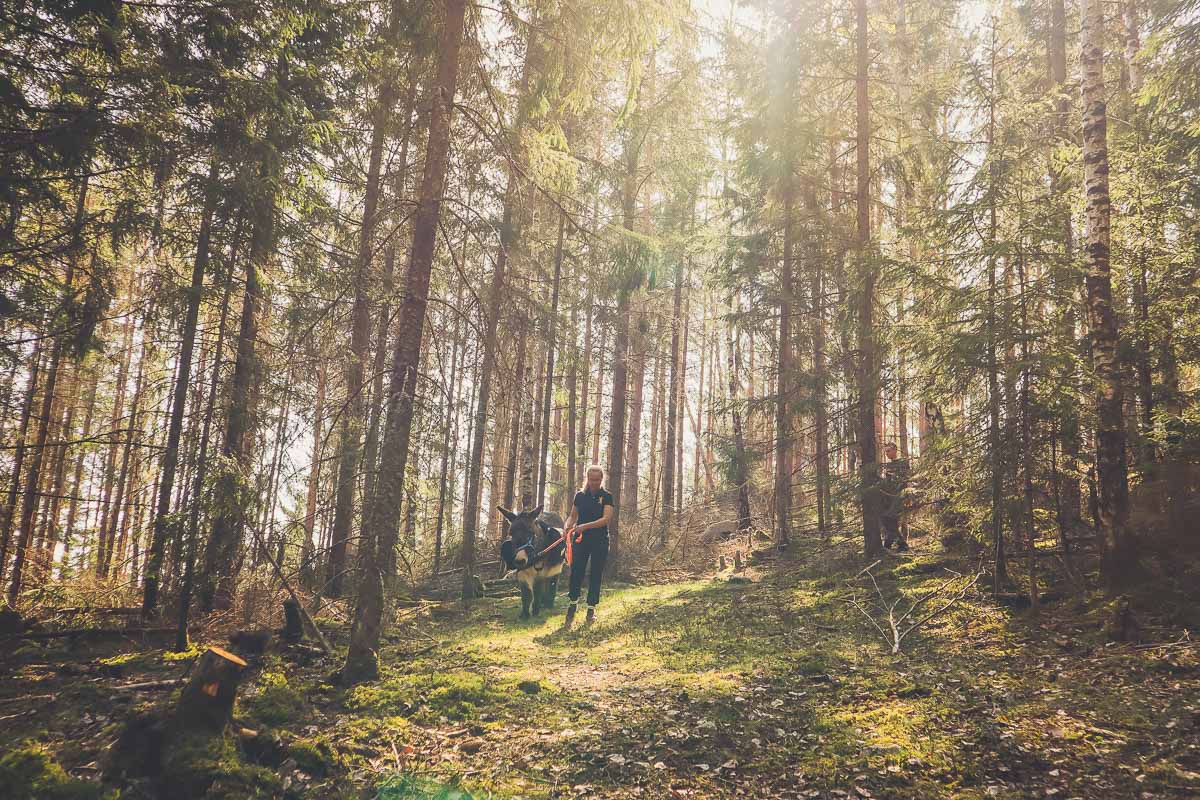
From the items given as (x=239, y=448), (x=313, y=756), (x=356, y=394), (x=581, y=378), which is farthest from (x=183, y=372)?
(x=581, y=378)

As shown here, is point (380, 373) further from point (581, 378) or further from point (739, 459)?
point (739, 459)

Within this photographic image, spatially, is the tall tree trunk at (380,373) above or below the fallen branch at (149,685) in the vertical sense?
above

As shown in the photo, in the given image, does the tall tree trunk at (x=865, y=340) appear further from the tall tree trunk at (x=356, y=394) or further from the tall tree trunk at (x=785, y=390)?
the tall tree trunk at (x=356, y=394)

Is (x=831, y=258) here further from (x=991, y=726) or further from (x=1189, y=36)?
(x=991, y=726)

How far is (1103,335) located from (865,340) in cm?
523

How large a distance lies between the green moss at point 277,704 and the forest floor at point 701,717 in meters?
0.02

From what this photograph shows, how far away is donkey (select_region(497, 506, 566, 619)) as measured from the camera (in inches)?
415

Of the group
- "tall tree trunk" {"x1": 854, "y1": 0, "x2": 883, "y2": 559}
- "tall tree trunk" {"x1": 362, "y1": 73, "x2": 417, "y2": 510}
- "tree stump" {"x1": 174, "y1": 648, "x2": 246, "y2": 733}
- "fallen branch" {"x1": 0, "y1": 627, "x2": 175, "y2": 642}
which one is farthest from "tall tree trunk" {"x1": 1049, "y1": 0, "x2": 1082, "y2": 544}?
"fallen branch" {"x1": 0, "y1": 627, "x2": 175, "y2": 642}

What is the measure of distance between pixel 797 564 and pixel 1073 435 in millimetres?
7750

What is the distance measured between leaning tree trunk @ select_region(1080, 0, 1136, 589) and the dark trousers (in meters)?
6.42

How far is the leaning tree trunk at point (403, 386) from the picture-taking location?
561cm

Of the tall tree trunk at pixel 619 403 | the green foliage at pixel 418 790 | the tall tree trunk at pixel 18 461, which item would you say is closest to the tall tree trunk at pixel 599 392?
the tall tree trunk at pixel 619 403

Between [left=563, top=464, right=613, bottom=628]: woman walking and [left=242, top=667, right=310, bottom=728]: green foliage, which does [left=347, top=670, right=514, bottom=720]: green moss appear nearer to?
[left=242, top=667, right=310, bottom=728]: green foliage

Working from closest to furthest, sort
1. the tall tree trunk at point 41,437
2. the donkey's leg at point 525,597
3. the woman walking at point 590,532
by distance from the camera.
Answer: the tall tree trunk at point 41,437
the woman walking at point 590,532
the donkey's leg at point 525,597
